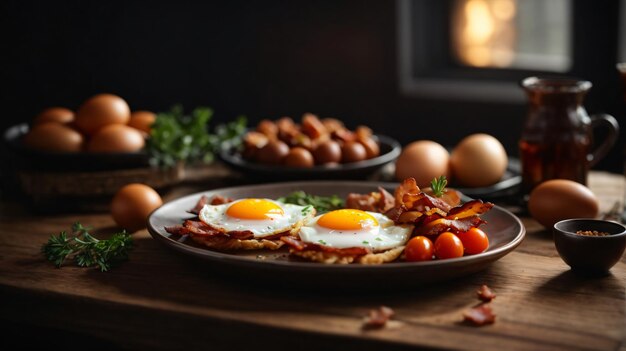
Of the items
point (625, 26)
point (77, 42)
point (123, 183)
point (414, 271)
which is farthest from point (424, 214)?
point (77, 42)

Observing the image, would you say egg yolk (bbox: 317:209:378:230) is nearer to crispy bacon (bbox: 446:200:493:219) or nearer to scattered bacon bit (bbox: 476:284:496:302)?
crispy bacon (bbox: 446:200:493:219)

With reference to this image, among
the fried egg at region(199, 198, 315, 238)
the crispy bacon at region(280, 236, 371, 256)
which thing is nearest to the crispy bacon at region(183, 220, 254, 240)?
the fried egg at region(199, 198, 315, 238)

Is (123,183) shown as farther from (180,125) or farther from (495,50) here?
(495,50)

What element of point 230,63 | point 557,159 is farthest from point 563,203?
point 230,63

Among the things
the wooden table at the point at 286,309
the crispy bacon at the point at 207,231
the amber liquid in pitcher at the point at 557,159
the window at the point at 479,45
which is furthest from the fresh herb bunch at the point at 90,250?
the window at the point at 479,45

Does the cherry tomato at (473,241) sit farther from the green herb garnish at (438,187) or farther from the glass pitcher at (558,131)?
the glass pitcher at (558,131)
